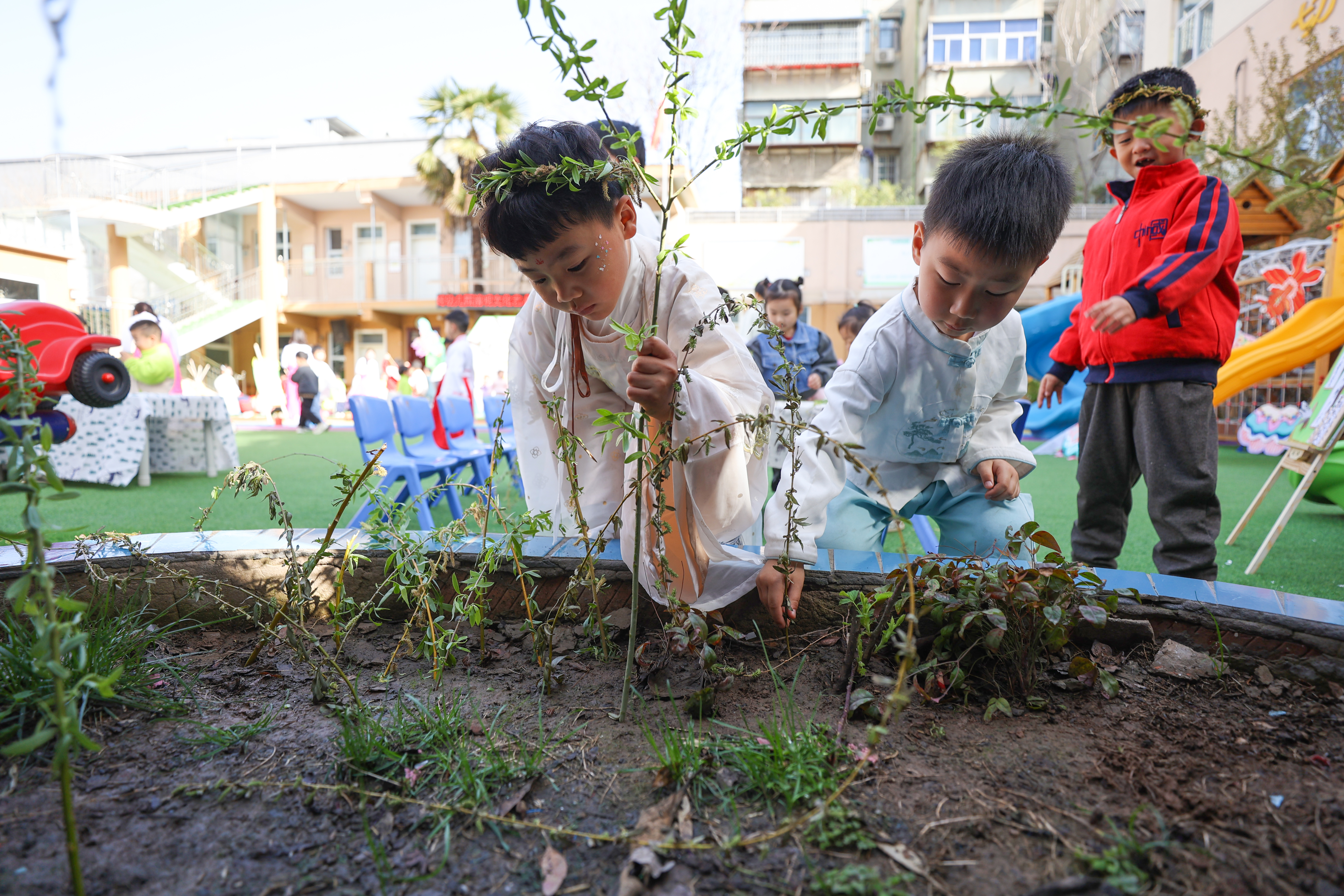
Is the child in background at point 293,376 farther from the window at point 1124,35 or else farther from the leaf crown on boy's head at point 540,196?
the window at point 1124,35

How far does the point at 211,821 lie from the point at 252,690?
0.42 m

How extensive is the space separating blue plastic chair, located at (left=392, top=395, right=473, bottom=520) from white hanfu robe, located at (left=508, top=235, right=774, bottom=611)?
2.43m

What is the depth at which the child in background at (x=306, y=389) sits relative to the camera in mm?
11883

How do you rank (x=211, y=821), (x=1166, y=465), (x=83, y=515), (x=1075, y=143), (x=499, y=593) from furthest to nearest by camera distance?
1. (x=1075, y=143)
2. (x=83, y=515)
3. (x=1166, y=465)
4. (x=499, y=593)
5. (x=211, y=821)

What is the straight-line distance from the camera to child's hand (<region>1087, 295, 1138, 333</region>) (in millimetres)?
1939

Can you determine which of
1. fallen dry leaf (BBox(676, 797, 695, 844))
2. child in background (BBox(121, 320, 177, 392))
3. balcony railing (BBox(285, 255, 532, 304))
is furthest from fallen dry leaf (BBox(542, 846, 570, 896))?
balcony railing (BBox(285, 255, 532, 304))

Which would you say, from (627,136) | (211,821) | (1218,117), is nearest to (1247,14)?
(1218,117)

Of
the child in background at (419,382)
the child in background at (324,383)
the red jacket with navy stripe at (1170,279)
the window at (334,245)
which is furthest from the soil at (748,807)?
the window at (334,245)

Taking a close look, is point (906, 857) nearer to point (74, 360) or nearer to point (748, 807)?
point (748, 807)

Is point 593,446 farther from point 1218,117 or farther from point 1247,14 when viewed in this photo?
point 1247,14

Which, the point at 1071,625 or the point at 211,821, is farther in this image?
the point at 1071,625

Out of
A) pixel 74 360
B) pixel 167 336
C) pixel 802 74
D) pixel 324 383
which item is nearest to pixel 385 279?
pixel 324 383

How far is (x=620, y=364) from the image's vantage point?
184 cm

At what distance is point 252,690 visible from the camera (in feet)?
4.32
